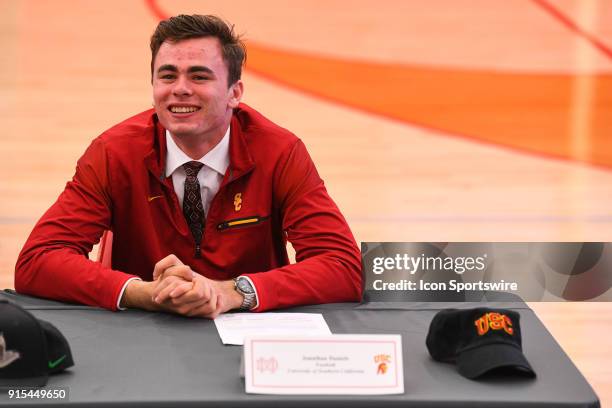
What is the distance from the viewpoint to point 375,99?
7.91m

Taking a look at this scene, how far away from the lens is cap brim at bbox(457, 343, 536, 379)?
8.12 feet

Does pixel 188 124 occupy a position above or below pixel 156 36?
below

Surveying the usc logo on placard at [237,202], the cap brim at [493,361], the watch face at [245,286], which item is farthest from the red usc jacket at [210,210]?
the cap brim at [493,361]

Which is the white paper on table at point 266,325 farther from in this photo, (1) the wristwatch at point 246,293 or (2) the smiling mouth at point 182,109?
(2) the smiling mouth at point 182,109

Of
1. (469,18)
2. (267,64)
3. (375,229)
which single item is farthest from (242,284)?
(469,18)

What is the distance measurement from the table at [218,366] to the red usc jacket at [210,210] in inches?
13.4

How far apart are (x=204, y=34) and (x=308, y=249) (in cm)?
72

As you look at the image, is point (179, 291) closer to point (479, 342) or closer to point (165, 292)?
point (165, 292)

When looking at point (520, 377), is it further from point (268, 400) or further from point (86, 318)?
point (86, 318)

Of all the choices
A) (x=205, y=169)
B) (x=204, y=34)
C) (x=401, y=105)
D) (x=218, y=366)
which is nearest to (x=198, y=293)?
(x=218, y=366)

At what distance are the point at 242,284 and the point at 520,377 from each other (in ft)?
2.81

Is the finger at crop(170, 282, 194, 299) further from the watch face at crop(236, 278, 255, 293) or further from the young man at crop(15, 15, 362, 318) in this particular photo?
the young man at crop(15, 15, 362, 318)

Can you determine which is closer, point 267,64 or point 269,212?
point 269,212

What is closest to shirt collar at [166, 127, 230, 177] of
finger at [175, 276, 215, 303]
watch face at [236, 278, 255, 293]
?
watch face at [236, 278, 255, 293]
